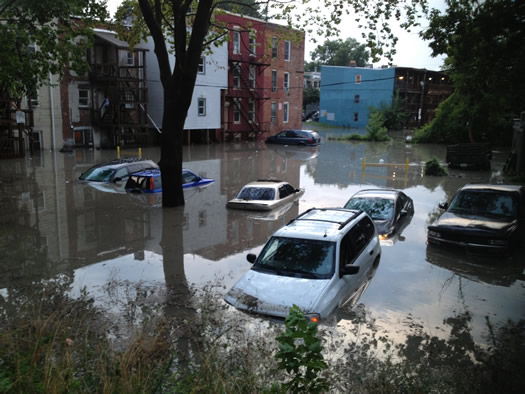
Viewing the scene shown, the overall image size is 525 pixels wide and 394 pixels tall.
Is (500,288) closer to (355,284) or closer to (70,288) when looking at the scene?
(355,284)

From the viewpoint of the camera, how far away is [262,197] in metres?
17.8

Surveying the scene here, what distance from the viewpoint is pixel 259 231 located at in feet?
48.6

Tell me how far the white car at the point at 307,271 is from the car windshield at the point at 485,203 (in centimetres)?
466

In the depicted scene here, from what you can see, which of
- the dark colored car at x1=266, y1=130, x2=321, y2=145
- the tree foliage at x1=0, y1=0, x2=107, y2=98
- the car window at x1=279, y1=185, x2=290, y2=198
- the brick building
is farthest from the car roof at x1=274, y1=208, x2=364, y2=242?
the brick building

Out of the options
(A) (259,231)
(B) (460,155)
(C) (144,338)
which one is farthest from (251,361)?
(B) (460,155)

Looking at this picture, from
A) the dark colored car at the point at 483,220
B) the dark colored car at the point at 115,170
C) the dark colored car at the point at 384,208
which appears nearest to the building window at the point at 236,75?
the dark colored car at the point at 115,170

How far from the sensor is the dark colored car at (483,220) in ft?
38.7

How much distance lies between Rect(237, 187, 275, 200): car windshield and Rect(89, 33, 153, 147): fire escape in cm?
2187

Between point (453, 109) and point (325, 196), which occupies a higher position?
point (453, 109)

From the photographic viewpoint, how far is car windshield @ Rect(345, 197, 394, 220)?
14.4m

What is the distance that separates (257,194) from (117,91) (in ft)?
75.0

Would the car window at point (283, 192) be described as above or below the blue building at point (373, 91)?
below

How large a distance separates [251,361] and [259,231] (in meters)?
8.72

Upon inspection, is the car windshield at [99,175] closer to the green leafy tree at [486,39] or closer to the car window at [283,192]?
the car window at [283,192]
